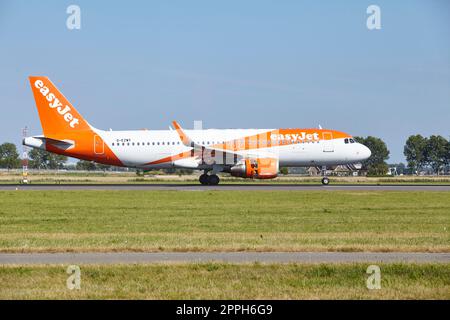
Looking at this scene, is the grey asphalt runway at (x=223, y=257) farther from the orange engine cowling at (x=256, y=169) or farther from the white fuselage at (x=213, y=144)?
the white fuselage at (x=213, y=144)

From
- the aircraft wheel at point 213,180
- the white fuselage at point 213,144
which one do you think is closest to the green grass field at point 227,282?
the white fuselage at point 213,144

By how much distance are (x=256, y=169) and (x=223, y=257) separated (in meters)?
38.6

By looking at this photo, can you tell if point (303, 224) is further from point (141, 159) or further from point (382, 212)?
point (141, 159)

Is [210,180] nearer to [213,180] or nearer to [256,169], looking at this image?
[213,180]

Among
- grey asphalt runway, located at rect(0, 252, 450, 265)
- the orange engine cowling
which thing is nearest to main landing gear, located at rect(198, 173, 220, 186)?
the orange engine cowling

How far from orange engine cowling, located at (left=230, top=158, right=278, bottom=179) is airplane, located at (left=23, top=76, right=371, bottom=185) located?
0.95m

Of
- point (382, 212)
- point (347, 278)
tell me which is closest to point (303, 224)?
point (382, 212)

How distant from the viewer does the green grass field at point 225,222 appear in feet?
66.4

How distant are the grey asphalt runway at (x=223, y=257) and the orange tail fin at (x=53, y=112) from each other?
139ft

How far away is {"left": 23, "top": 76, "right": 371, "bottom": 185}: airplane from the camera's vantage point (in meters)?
58.1

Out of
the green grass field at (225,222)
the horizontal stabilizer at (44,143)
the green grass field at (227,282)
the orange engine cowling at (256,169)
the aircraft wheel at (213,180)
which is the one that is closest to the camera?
the green grass field at (227,282)

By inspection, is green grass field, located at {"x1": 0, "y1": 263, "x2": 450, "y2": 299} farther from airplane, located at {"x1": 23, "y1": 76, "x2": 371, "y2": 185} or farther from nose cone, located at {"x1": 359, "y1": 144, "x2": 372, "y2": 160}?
nose cone, located at {"x1": 359, "y1": 144, "x2": 372, "y2": 160}

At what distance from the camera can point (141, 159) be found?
60.1 m

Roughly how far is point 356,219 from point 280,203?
32.4 feet
